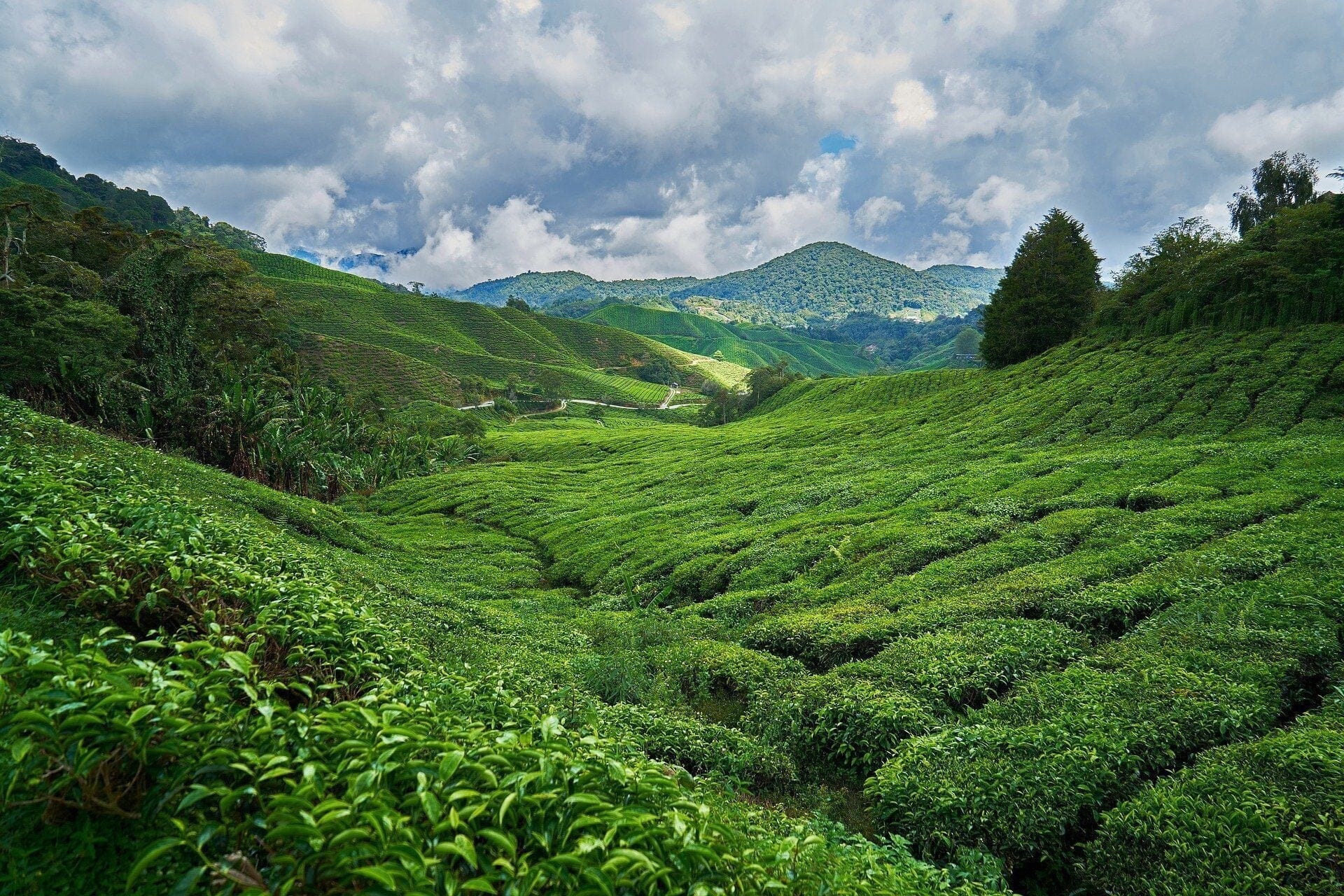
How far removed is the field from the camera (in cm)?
304

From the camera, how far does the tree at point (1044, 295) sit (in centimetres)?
5431

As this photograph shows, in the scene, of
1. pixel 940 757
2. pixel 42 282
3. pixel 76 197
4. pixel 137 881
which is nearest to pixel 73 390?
pixel 42 282

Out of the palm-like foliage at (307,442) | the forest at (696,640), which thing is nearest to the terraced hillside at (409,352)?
the palm-like foliage at (307,442)

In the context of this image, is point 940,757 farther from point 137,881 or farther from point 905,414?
point 905,414

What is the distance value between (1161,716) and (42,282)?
4802 cm

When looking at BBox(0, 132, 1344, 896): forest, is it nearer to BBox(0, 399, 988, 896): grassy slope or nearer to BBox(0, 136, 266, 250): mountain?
BBox(0, 399, 988, 896): grassy slope

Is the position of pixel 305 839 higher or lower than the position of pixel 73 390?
lower

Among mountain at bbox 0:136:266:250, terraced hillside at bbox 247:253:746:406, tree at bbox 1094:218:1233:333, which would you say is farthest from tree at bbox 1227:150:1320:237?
mountain at bbox 0:136:266:250

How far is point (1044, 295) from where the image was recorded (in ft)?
178

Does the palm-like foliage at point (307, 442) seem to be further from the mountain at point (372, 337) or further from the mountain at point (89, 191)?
the mountain at point (89, 191)

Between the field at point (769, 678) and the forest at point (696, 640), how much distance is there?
5 cm

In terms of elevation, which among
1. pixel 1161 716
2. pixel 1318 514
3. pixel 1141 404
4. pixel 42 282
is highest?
pixel 42 282

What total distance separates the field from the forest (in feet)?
0.17

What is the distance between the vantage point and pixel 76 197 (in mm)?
128750
